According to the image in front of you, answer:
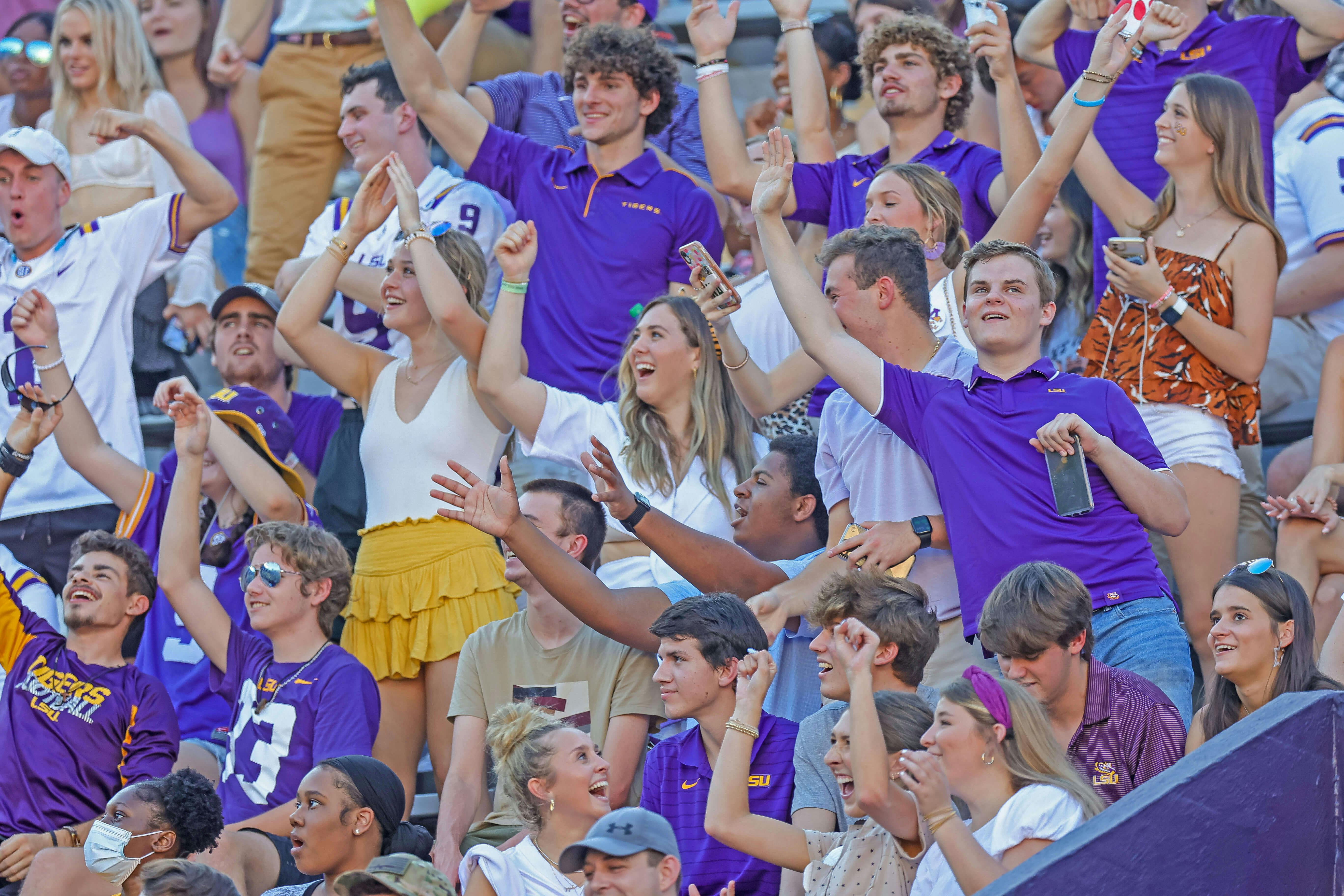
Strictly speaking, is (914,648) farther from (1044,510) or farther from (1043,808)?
(1043,808)

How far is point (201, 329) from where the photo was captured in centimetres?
693

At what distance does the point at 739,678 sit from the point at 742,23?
18.5 ft

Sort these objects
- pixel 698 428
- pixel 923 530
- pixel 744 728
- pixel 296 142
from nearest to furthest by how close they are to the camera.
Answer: pixel 744 728 < pixel 923 530 < pixel 698 428 < pixel 296 142

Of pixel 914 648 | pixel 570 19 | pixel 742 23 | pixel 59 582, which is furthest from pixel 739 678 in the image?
pixel 742 23

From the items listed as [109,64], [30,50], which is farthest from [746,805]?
[30,50]

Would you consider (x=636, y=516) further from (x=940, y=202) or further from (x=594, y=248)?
(x=594, y=248)

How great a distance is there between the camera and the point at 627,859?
3303 millimetres

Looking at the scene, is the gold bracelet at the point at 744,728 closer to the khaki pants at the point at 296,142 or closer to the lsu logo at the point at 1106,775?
the lsu logo at the point at 1106,775

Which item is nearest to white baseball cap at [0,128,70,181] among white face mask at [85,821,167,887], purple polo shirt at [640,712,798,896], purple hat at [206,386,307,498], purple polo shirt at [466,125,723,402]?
purple hat at [206,386,307,498]

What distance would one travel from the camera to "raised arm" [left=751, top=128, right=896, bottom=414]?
418 centimetres

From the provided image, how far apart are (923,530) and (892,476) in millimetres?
246

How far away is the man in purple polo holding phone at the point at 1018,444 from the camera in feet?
13.0

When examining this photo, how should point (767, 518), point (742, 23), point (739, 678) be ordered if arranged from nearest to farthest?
point (739, 678)
point (767, 518)
point (742, 23)

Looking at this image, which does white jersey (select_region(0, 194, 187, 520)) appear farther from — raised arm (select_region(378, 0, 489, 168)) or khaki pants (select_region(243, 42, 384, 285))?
raised arm (select_region(378, 0, 489, 168))
